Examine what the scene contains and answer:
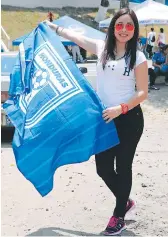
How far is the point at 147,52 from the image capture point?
83.0ft

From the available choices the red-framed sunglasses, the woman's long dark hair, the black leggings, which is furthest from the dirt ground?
the red-framed sunglasses

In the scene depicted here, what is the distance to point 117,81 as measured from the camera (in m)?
4.50

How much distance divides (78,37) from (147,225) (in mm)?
1789

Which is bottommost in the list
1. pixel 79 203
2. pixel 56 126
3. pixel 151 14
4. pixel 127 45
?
pixel 151 14

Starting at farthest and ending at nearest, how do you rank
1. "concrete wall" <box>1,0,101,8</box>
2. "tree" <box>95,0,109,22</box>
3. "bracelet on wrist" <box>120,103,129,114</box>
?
1. "concrete wall" <box>1,0,101,8</box>
2. "tree" <box>95,0,109,22</box>
3. "bracelet on wrist" <box>120,103,129,114</box>

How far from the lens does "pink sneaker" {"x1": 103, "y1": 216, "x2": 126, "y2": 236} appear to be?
467 cm

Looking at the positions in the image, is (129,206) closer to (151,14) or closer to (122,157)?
(122,157)

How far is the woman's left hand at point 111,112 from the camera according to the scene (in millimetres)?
4410

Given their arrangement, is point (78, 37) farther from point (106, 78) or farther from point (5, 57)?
point (5, 57)

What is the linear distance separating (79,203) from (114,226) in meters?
0.93

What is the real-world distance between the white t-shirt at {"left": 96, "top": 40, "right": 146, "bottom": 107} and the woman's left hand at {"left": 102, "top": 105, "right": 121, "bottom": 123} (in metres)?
0.13

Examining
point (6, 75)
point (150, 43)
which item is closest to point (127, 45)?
point (6, 75)

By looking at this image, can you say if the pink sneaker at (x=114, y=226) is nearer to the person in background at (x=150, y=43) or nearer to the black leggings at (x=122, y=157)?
the black leggings at (x=122, y=157)

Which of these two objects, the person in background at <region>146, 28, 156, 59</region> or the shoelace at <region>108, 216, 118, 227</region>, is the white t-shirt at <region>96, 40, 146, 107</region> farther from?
the person in background at <region>146, 28, 156, 59</region>
